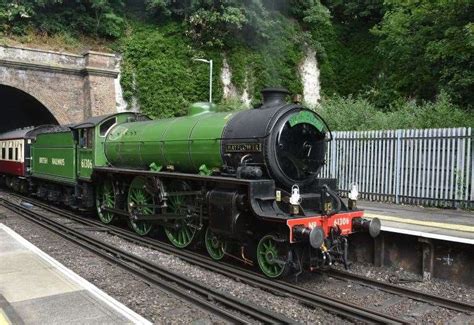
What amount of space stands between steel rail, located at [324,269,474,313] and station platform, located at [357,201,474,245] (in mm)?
1098

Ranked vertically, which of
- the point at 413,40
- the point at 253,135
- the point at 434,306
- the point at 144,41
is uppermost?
the point at 144,41

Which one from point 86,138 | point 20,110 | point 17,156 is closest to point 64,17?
point 20,110

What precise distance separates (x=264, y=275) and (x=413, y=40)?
45.4 feet

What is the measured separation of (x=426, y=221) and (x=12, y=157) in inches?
630

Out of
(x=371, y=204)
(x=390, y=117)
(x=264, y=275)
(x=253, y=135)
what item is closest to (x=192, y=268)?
(x=264, y=275)

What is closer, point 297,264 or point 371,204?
point 297,264

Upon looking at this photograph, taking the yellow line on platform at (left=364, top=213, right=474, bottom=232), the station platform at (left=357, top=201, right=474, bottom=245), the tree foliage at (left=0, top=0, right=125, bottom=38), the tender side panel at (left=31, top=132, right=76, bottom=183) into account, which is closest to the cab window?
the tender side panel at (left=31, top=132, right=76, bottom=183)

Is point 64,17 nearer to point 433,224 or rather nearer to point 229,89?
point 229,89

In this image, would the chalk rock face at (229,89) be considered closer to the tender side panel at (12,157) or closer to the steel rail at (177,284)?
the tender side panel at (12,157)

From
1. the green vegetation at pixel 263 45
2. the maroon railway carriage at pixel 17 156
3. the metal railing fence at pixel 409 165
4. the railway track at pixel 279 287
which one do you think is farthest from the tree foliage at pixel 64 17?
the railway track at pixel 279 287

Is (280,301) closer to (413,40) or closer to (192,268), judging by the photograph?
(192,268)

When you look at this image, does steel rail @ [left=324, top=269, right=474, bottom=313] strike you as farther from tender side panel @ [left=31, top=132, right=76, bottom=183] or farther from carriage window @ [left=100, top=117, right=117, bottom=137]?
tender side panel @ [left=31, top=132, right=76, bottom=183]

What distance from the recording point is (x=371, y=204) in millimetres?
11727

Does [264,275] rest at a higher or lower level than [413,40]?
lower
